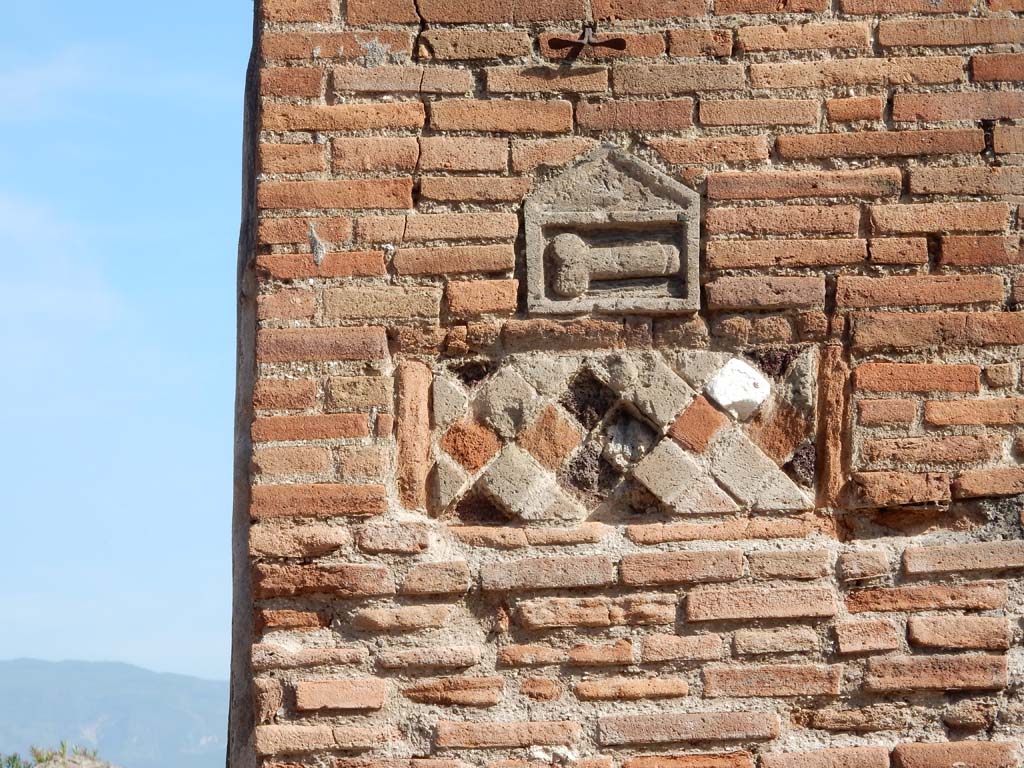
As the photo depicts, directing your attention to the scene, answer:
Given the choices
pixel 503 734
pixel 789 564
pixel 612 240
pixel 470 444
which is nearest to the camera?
pixel 503 734

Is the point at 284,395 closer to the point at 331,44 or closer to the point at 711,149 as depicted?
the point at 331,44

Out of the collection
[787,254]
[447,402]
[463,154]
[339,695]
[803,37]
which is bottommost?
[339,695]

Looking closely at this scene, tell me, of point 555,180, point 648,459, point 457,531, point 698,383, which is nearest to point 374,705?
point 457,531

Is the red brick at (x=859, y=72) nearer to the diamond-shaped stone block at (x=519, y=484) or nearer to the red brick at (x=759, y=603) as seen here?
the diamond-shaped stone block at (x=519, y=484)

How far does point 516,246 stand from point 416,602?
92cm

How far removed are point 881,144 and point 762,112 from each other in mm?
311

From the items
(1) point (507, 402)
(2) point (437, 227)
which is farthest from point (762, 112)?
(1) point (507, 402)

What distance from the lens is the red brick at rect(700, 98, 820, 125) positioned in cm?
333

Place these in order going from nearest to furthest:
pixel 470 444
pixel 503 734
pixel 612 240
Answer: pixel 503 734 < pixel 470 444 < pixel 612 240

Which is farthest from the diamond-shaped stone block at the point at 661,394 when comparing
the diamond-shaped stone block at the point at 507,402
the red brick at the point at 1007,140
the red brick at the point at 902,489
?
the red brick at the point at 1007,140

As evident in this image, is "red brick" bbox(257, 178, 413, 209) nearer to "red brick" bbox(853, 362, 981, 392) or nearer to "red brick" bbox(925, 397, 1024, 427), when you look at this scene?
"red brick" bbox(853, 362, 981, 392)

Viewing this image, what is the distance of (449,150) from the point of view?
331 centimetres

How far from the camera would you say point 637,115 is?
132 inches

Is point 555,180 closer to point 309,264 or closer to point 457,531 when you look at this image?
point 309,264
